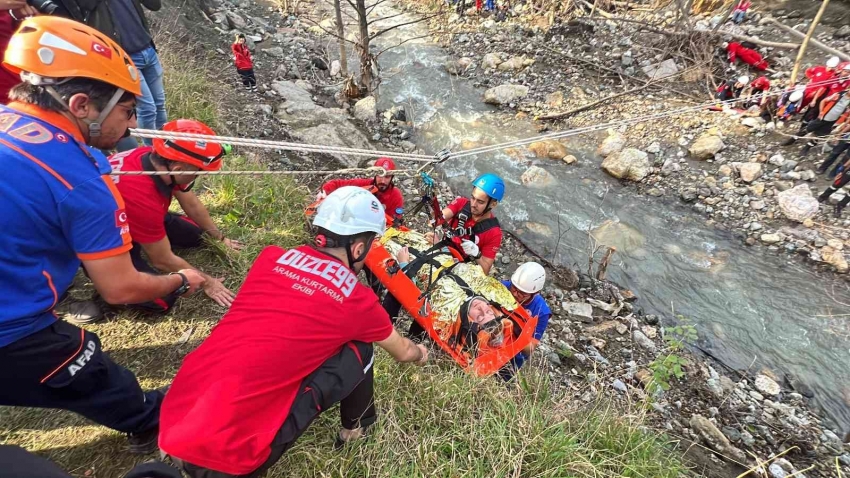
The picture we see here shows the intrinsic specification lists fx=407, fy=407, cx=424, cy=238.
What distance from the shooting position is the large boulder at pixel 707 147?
285 inches

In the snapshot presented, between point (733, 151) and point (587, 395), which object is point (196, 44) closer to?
point (587, 395)

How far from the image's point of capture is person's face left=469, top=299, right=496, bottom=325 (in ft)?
10.5

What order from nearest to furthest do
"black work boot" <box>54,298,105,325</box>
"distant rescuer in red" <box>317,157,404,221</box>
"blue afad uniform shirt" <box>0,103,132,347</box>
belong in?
"blue afad uniform shirt" <box>0,103,132,347</box>, "black work boot" <box>54,298,105,325</box>, "distant rescuer in red" <box>317,157,404,221</box>

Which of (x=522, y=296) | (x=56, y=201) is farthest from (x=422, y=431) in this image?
(x=56, y=201)

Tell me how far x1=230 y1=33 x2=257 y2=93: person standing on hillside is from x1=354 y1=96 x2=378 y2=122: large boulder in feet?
6.12

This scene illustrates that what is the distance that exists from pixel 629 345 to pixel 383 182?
3.34 meters

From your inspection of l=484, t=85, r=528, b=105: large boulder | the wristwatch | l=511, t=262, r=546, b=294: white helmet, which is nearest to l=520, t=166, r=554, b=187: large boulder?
l=484, t=85, r=528, b=105: large boulder

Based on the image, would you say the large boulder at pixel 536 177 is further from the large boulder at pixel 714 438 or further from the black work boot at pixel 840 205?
the large boulder at pixel 714 438

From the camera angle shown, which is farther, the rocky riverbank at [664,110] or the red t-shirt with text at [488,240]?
the rocky riverbank at [664,110]

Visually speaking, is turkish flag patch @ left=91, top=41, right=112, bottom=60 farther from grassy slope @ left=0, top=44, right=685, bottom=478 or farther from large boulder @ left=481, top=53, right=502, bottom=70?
large boulder @ left=481, top=53, right=502, bottom=70

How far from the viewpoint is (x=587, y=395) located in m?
3.75

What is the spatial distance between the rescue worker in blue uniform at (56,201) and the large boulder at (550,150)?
717cm

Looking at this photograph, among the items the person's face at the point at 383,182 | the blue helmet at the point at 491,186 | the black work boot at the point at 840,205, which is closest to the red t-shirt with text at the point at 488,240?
the blue helmet at the point at 491,186

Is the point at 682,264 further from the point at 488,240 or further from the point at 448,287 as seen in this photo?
the point at 448,287
